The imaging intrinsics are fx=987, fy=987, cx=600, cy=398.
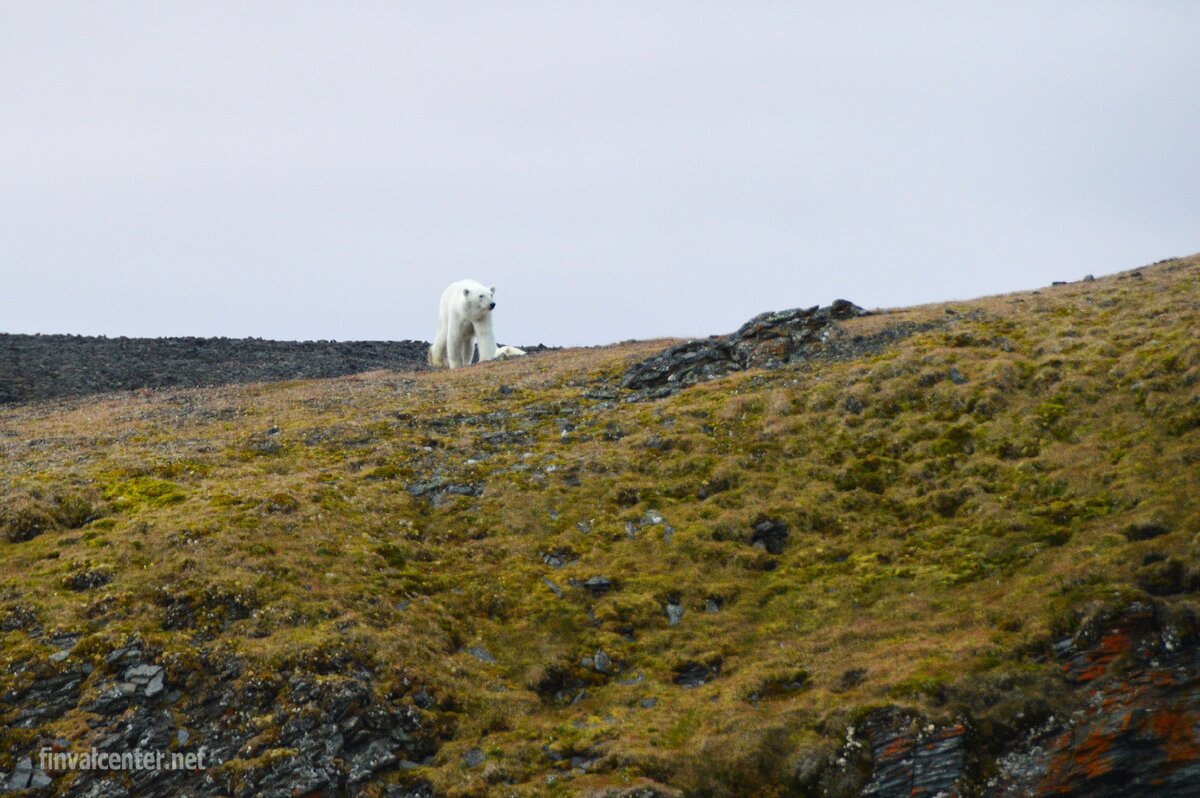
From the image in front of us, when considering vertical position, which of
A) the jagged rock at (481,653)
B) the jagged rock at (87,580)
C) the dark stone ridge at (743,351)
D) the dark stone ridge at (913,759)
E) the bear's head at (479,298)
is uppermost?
the bear's head at (479,298)

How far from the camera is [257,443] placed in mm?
27625

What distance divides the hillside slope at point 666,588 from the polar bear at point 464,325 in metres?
14.5

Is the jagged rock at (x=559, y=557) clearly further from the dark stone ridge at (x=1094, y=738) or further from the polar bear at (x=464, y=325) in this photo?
the polar bear at (x=464, y=325)

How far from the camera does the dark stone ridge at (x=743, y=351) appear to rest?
32.6m

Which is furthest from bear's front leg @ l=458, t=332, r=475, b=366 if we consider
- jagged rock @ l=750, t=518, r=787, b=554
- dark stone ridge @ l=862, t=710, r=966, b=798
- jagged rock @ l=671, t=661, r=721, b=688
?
dark stone ridge @ l=862, t=710, r=966, b=798

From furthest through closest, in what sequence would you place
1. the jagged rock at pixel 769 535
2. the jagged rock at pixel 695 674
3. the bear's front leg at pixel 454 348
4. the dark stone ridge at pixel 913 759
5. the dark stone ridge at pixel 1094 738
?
1. the bear's front leg at pixel 454 348
2. the jagged rock at pixel 769 535
3. the jagged rock at pixel 695 674
4. the dark stone ridge at pixel 913 759
5. the dark stone ridge at pixel 1094 738

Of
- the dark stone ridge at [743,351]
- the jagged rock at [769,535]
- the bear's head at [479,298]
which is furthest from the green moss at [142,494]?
the bear's head at [479,298]

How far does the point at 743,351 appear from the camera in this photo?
1336 inches

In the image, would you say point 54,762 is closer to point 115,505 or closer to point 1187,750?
point 115,505

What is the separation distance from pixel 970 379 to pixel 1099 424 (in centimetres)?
427

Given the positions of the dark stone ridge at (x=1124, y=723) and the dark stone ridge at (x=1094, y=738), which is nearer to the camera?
the dark stone ridge at (x=1124, y=723)

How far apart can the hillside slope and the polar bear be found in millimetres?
14486

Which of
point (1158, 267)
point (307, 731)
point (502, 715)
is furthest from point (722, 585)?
point (1158, 267)

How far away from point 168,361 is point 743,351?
32664mm
